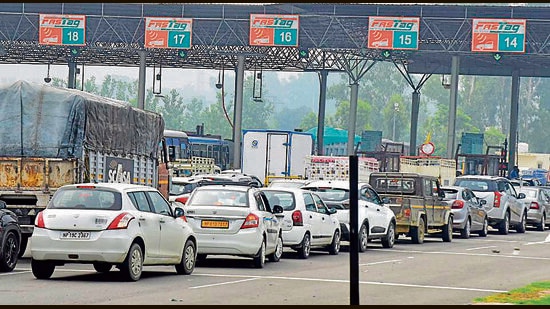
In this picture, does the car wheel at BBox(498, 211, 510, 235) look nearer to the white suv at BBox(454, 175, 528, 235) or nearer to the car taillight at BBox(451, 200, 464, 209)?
the white suv at BBox(454, 175, 528, 235)

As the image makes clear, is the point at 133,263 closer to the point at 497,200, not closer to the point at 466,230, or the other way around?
the point at 466,230

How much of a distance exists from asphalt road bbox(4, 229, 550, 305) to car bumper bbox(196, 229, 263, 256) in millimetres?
347

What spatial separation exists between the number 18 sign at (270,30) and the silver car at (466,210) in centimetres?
2120

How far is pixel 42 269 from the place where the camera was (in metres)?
18.2

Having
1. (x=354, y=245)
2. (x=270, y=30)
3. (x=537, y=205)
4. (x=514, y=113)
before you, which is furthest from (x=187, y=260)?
(x=514, y=113)

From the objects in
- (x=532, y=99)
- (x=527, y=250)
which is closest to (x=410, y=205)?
(x=527, y=250)

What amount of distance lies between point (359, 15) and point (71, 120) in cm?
3714

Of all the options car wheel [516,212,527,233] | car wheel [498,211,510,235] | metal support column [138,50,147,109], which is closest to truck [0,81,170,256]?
car wheel [498,211,510,235]

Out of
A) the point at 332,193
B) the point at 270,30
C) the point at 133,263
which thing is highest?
the point at 270,30

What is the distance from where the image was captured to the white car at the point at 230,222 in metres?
21.0

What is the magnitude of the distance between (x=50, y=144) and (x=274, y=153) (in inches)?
1132

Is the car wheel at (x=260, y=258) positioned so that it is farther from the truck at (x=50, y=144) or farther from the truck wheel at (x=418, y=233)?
the truck wheel at (x=418, y=233)

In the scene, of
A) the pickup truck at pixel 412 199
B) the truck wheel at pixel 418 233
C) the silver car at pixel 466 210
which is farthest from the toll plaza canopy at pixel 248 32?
the truck wheel at pixel 418 233

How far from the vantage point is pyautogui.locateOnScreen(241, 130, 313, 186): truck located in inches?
2018
